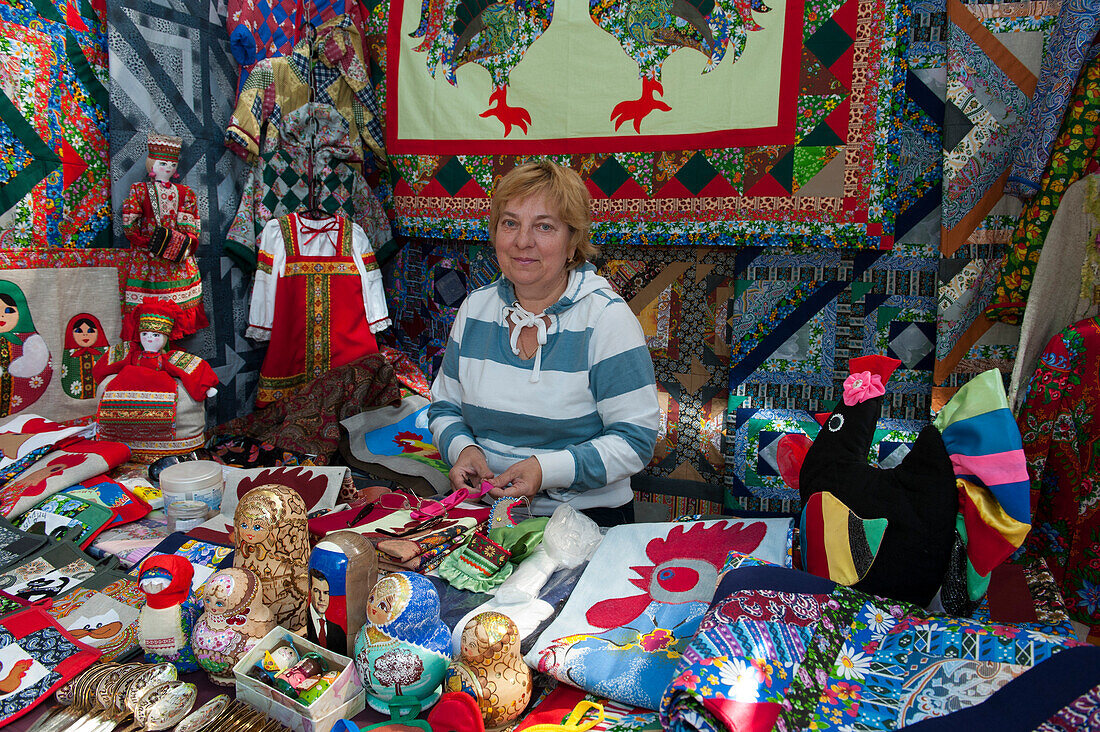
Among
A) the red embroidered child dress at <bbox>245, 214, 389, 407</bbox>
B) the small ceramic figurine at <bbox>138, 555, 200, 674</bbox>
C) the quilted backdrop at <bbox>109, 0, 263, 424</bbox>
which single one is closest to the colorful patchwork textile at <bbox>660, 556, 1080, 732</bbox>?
the small ceramic figurine at <bbox>138, 555, 200, 674</bbox>

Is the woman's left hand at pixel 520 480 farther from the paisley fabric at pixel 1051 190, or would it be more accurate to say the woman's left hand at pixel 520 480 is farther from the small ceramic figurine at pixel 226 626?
the paisley fabric at pixel 1051 190

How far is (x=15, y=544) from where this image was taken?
4.63ft

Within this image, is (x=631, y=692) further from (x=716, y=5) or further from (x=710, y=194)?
(x=716, y=5)

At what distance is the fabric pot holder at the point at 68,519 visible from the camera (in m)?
1.49

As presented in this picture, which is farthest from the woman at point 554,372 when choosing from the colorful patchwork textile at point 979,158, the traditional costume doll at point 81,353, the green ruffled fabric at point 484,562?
the traditional costume doll at point 81,353

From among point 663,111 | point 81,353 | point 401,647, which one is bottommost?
point 401,647

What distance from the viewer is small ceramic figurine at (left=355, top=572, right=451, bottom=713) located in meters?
0.86

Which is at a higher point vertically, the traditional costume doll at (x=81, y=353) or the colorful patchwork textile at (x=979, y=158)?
the colorful patchwork textile at (x=979, y=158)

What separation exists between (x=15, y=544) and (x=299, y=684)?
0.97m

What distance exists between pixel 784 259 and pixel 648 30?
113 centimetres

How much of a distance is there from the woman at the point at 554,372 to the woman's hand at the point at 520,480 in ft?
0.06

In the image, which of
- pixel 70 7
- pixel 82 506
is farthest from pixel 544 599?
pixel 70 7

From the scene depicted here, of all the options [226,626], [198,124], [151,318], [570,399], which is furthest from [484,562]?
[198,124]

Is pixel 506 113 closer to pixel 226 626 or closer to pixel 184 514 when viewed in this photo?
pixel 184 514
